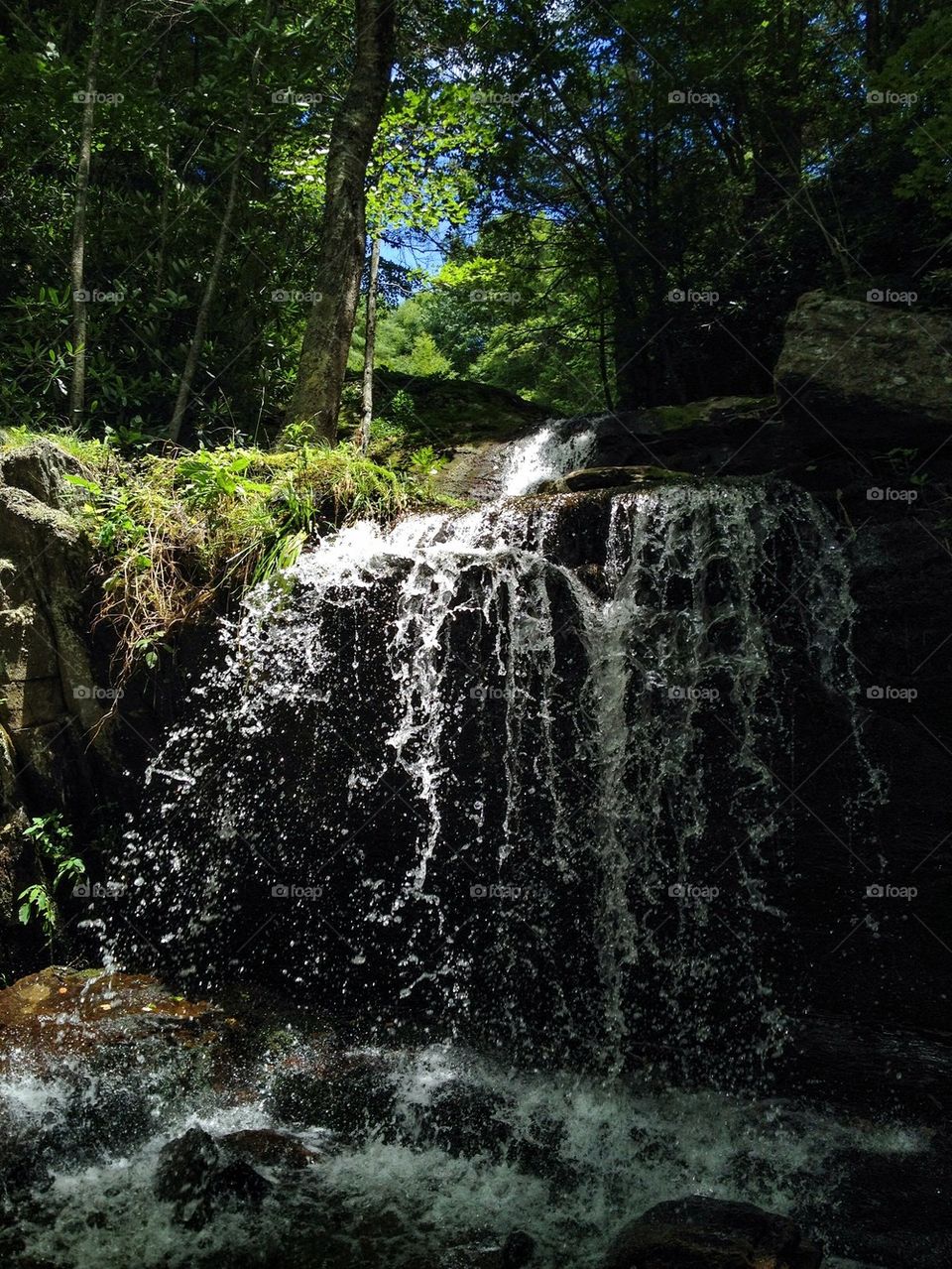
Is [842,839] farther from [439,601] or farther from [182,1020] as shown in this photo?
[182,1020]

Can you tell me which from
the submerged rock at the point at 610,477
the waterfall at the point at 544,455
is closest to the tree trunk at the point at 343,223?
the waterfall at the point at 544,455

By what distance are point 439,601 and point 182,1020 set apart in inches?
111

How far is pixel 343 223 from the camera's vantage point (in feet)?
25.9

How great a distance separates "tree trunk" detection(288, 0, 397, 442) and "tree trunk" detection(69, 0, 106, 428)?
1.91 meters

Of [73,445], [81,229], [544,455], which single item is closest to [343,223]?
[81,229]

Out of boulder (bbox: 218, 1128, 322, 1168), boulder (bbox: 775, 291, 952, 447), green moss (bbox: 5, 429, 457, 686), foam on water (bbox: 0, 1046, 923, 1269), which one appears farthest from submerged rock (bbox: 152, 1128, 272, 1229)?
boulder (bbox: 775, 291, 952, 447)

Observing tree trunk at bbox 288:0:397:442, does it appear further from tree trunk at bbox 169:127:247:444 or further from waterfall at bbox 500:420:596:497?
waterfall at bbox 500:420:596:497

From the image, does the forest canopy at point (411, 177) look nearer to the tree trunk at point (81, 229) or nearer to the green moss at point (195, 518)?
the tree trunk at point (81, 229)

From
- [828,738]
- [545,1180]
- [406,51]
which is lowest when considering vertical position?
[545,1180]

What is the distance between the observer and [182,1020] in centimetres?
480

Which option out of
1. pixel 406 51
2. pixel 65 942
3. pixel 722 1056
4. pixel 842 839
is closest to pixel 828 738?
pixel 842 839

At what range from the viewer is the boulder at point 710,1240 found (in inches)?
112

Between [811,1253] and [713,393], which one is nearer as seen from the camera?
[811,1253]

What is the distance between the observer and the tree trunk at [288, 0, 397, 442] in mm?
7750
